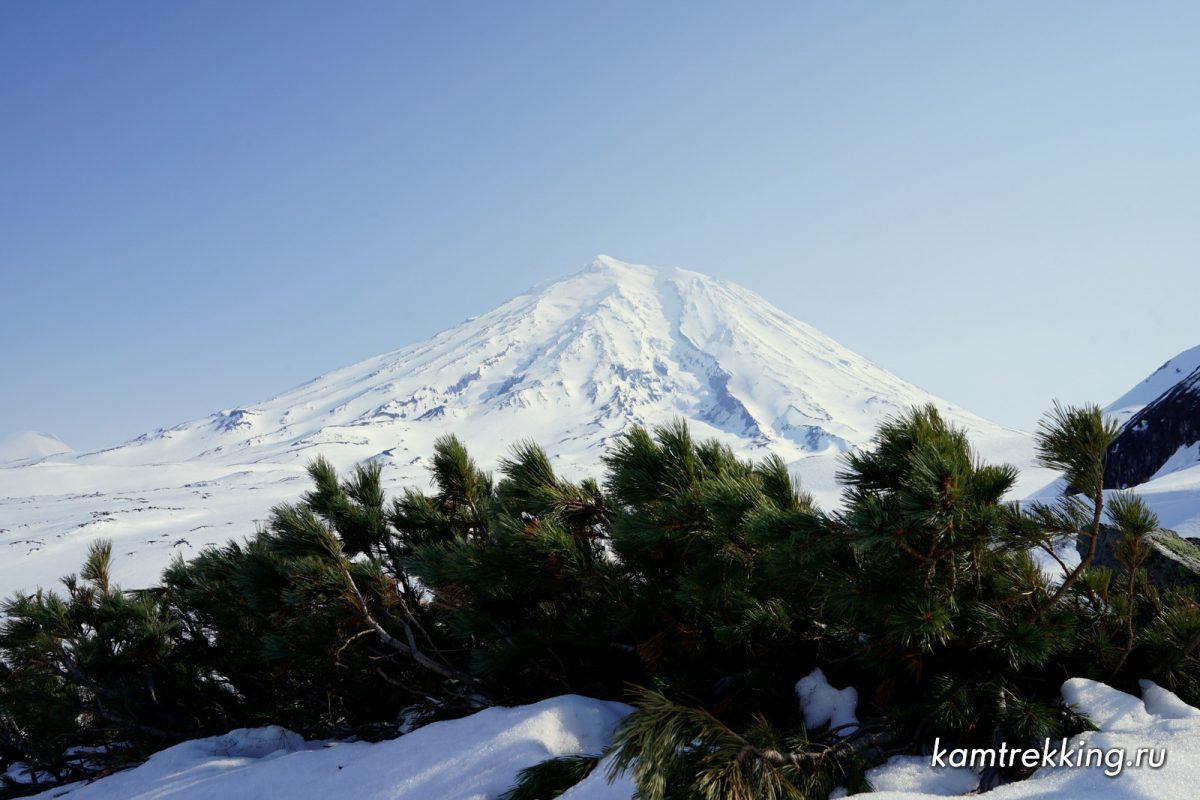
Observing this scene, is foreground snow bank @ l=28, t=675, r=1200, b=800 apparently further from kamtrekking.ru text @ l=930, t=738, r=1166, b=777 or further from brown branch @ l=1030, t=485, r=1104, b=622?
brown branch @ l=1030, t=485, r=1104, b=622

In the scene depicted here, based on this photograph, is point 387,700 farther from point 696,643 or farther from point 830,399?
point 830,399

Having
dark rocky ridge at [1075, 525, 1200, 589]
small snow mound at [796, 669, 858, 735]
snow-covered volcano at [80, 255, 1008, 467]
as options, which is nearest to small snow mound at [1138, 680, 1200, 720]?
small snow mound at [796, 669, 858, 735]

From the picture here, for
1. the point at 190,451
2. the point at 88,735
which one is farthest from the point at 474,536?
the point at 190,451

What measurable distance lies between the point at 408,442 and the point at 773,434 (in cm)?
7226

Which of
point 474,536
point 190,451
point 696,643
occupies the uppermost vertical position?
point 190,451

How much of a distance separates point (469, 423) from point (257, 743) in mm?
143997

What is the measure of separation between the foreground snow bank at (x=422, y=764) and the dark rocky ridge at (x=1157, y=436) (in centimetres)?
2179

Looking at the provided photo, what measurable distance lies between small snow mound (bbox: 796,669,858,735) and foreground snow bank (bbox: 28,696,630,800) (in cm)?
76

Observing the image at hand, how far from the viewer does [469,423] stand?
146250 mm

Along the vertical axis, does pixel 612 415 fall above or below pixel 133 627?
above

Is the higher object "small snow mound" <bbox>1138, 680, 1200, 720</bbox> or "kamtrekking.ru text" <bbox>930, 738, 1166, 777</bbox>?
"kamtrekking.ru text" <bbox>930, 738, 1166, 777</bbox>

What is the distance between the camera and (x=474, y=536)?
185 inches

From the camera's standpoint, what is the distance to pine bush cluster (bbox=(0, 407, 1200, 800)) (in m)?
2.17

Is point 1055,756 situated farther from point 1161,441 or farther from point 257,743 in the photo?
point 1161,441
